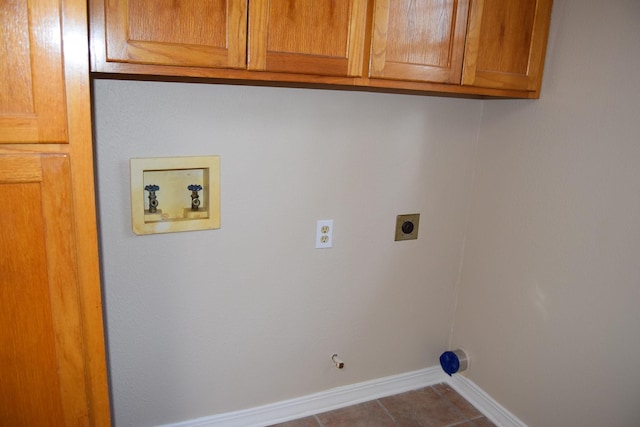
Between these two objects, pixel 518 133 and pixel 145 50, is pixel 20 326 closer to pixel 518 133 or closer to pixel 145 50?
pixel 145 50

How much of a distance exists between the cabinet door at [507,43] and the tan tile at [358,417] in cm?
145

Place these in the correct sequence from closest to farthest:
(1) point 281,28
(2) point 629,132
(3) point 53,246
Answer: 1. (3) point 53,246
2. (1) point 281,28
3. (2) point 629,132

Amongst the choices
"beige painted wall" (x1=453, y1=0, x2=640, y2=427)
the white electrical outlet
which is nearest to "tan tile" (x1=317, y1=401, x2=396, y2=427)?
"beige painted wall" (x1=453, y1=0, x2=640, y2=427)

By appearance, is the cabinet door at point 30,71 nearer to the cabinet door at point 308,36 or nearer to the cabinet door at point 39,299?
the cabinet door at point 39,299

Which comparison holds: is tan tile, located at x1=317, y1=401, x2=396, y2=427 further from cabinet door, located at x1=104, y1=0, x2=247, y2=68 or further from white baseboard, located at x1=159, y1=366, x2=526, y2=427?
cabinet door, located at x1=104, y1=0, x2=247, y2=68

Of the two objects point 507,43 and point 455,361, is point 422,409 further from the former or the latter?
point 507,43

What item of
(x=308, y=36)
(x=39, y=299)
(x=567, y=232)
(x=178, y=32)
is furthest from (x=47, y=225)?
(x=567, y=232)

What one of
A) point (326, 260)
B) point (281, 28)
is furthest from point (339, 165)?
point (281, 28)

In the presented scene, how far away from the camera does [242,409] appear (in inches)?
76.5

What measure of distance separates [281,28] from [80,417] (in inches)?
45.5

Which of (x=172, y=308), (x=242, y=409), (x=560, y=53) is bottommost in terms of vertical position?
(x=242, y=409)

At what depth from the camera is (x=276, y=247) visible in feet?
6.03

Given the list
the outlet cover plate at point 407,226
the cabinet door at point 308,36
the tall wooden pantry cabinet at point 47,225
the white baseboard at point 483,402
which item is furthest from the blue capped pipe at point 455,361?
the tall wooden pantry cabinet at point 47,225

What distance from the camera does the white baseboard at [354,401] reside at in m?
1.93
